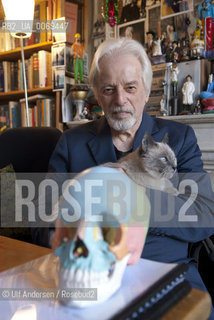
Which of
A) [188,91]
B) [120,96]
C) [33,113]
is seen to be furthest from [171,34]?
[33,113]

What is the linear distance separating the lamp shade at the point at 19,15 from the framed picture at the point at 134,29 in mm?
734

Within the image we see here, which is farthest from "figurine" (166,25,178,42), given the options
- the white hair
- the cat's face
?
the cat's face

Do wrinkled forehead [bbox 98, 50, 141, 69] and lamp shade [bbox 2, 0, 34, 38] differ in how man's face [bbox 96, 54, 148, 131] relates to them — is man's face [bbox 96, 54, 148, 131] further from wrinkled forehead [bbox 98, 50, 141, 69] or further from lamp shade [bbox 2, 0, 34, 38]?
lamp shade [bbox 2, 0, 34, 38]

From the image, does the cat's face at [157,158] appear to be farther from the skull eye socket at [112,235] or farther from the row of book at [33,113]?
the row of book at [33,113]

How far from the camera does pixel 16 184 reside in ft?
5.20

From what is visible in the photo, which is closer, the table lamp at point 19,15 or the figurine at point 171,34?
the figurine at point 171,34

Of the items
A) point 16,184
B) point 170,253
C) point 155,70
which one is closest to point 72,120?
point 155,70

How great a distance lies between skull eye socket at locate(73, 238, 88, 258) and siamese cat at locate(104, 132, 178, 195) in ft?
1.68

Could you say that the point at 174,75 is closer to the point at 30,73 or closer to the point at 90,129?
the point at 90,129

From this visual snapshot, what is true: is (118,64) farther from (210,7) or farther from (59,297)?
(210,7)

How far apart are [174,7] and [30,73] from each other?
60.2 inches

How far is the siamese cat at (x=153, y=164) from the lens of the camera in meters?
0.95

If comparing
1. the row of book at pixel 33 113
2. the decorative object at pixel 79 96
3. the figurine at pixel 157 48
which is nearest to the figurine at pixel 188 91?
the figurine at pixel 157 48

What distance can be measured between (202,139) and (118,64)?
0.95 meters
